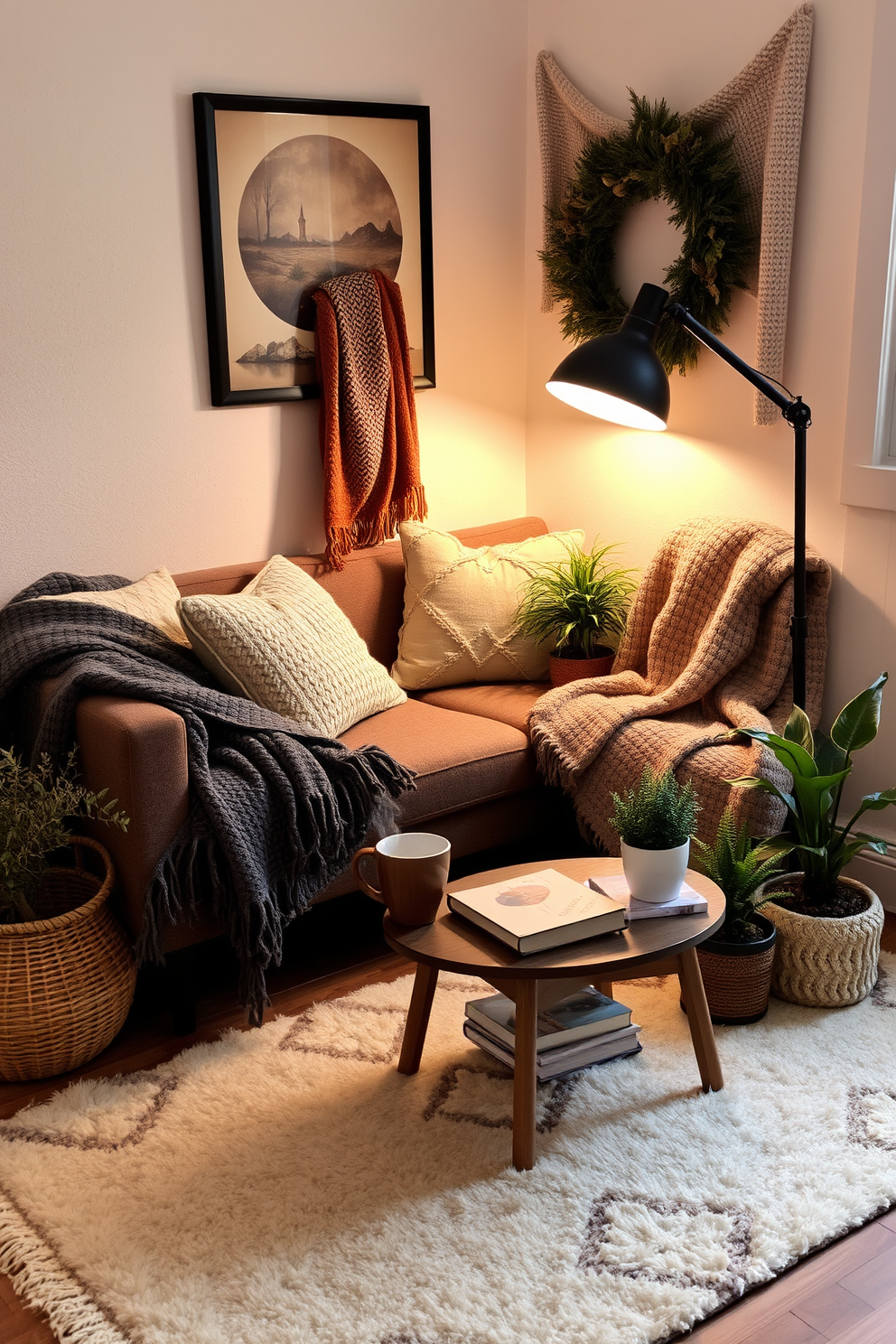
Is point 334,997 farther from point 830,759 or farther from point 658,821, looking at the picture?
point 830,759

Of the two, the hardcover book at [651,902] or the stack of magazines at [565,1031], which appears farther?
the stack of magazines at [565,1031]

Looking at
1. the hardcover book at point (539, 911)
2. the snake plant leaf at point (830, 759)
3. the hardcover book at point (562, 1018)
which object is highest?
the snake plant leaf at point (830, 759)

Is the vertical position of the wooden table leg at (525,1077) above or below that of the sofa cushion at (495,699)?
below

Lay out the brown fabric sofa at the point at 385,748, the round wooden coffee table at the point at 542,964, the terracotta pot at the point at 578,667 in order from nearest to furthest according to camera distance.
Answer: the round wooden coffee table at the point at 542,964
the brown fabric sofa at the point at 385,748
the terracotta pot at the point at 578,667

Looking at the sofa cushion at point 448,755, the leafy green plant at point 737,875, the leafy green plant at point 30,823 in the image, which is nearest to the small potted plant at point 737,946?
the leafy green plant at point 737,875

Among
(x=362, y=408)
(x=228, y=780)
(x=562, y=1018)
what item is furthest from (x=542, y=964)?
(x=362, y=408)

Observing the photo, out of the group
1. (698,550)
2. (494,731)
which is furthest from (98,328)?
(698,550)

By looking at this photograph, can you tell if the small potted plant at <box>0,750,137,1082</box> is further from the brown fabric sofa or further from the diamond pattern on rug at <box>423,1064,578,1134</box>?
the diamond pattern on rug at <box>423,1064,578,1134</box>

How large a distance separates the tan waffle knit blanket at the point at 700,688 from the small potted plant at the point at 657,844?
0.63m

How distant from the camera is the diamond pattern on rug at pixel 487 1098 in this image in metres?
2.03

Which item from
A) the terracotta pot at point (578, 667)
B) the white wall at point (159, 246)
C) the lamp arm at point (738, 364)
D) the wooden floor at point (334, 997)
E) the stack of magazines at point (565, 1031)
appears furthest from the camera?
the terracotta pot at point (578, 667)

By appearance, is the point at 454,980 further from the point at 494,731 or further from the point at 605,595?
the point at 605,595

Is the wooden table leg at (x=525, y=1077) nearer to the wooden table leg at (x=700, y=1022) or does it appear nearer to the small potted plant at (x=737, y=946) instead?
the wooden table leg at (x=700, y=1022)

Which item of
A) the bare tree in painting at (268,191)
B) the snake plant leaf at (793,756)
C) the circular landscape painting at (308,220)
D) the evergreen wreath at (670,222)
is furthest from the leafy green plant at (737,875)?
the bare tree in painting at (268,191)
